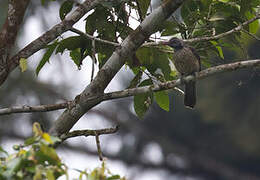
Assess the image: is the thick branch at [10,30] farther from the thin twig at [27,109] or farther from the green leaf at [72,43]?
the green leaf at [72,43]

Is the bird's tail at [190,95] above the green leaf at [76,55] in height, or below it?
above

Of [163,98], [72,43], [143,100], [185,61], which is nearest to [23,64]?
[72,43]

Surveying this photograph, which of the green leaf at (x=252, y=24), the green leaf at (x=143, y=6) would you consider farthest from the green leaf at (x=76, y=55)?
the green leaf at (x=252, y=24)

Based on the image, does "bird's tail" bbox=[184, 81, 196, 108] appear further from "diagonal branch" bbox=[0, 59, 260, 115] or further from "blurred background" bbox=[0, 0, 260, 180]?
"blurred background" bbox=[0, 0, 260, 180]

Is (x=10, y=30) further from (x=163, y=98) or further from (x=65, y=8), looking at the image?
(x=163, y=98)

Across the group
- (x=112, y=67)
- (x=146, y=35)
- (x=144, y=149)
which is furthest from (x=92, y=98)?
(x=144, y=149)

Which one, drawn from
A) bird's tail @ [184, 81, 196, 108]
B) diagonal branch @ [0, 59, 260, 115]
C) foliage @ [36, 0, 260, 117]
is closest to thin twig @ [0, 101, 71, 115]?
diagonal branch @ [0, 59, 260, 115]

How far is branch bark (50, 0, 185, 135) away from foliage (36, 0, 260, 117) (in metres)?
0.43

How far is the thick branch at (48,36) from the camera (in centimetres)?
459

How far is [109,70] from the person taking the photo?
454 centimetres

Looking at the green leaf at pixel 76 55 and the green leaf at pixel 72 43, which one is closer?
the green leaf at pixel 72 43

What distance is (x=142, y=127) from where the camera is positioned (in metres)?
26.9

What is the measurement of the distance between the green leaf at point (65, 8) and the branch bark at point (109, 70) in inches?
25.9

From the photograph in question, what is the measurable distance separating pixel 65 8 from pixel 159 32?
88 cm
